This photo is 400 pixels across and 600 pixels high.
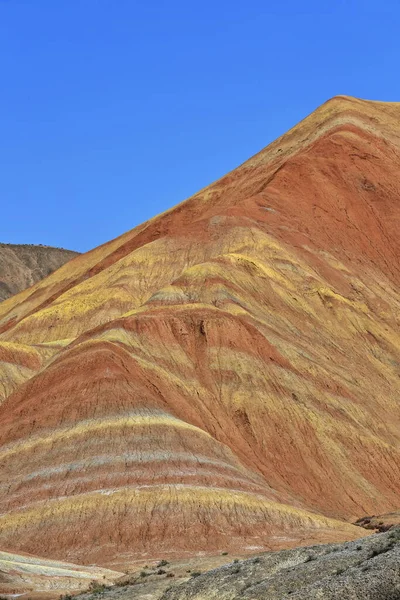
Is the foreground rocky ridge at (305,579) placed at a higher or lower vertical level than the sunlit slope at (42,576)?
lower

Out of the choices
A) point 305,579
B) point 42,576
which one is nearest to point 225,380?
point 42,576

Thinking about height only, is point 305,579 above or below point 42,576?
below

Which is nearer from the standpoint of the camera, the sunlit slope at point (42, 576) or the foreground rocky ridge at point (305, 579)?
the foreground rocky ridge at point (305, 579)

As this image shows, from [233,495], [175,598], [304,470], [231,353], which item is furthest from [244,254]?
[175,598]

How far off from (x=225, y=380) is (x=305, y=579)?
154ft

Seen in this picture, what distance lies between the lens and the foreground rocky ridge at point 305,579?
2533 centimetres

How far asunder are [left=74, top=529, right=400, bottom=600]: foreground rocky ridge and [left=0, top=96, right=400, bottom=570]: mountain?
19.0 meters

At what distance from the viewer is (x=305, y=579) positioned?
92.8 ft

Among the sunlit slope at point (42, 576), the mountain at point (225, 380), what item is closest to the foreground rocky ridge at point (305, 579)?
the sunlit slope at point (42, 576)

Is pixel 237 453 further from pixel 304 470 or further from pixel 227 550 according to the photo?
pixel 227 550

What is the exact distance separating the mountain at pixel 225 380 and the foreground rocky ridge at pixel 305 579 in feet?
62.3

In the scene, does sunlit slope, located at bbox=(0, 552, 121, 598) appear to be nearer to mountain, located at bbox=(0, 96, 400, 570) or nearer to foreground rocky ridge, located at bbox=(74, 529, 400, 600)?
foreground rocky ridge, located at bbox=(74, 529, 400, 600)

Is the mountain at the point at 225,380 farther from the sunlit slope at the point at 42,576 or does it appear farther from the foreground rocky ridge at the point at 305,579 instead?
the foreground rocky ridge at the point at 305,579

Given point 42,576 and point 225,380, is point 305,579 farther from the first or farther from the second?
point 225,380
